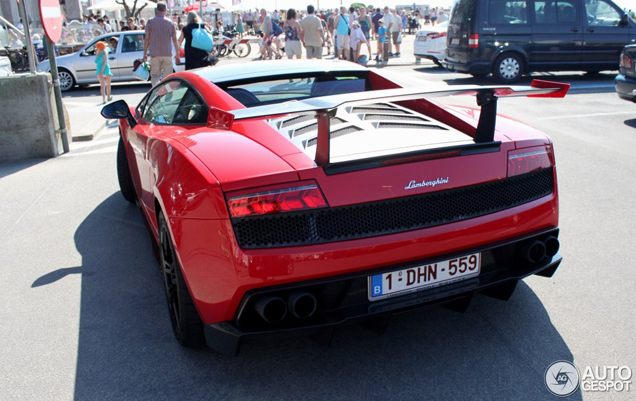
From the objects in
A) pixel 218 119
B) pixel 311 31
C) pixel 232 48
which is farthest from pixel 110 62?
pixel 218 119

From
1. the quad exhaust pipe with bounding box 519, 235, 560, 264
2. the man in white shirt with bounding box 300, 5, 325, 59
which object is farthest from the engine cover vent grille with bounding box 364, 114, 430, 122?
the man in white shirt with bounding box 300, 5, 325, 59

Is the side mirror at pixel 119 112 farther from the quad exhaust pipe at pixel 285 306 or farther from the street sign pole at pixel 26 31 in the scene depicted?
the street sign pole at pixel 26 31

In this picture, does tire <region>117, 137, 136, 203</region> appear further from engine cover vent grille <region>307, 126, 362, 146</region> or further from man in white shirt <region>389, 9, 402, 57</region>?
man in white shirt <region>389, 9, 402, 57</region>

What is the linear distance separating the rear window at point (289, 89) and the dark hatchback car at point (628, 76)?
6.79 meters

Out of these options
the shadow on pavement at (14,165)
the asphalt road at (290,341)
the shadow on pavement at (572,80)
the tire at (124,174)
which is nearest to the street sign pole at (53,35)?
the shadow on pavement at (14,165)

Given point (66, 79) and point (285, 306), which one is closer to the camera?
point (285, 306)

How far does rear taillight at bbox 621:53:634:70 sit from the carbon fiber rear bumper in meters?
7.82

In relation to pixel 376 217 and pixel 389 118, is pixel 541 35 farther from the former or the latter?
pixel 376 217

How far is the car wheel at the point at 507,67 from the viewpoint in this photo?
14688mm

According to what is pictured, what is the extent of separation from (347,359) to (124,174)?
343 cm

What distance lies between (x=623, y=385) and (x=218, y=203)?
1.92 metres

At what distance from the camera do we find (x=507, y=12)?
14.5 meters

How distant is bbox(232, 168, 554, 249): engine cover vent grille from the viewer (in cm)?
251

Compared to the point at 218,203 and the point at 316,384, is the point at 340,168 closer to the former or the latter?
the point at 218,203
